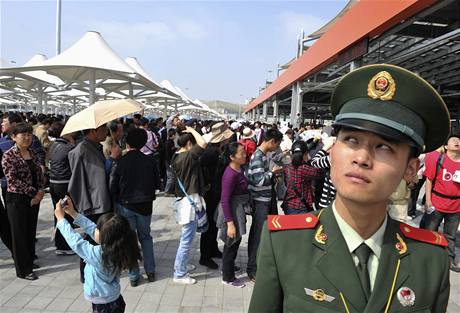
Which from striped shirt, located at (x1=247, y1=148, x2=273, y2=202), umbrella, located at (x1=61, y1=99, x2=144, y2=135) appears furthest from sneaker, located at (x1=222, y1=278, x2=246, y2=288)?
umbrella, located at (x1=61, y1=99, x2=144, y2=135)

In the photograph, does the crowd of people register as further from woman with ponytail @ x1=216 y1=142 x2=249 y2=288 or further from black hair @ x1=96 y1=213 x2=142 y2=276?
black hair @ x1=96 y1=213 x2=142 y2=276

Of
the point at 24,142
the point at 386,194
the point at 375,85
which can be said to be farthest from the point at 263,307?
the point at 24,142

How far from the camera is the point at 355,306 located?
1.07 meters

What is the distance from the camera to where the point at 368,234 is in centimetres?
116

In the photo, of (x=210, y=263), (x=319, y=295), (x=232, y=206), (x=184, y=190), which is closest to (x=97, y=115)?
(x=184, y=190)

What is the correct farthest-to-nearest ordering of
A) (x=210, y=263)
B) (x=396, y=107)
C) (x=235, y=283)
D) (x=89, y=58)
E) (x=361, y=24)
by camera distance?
(x=89, y=58) → (x=361, y=24) → (x=210, y=263) → (x=235, y=283) → (x=396, y=107)

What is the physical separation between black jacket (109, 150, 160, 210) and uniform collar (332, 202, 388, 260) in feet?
9.45

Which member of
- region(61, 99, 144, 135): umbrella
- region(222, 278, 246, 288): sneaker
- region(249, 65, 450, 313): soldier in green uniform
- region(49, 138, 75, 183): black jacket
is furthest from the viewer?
region(49, 138, 75, 183): black jacket

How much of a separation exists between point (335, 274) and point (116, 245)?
77.1 inches

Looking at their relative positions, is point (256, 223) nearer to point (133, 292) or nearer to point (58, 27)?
point (133, 292)

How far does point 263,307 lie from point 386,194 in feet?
1.80

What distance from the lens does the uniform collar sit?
3.77ft

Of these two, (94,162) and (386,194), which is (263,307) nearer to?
(386,194)

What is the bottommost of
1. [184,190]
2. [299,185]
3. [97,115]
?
[184,190]
